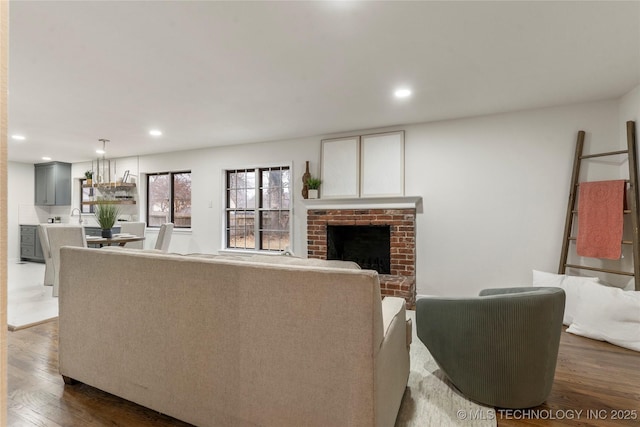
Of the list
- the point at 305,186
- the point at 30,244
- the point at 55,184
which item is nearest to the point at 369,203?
the point at 305,186

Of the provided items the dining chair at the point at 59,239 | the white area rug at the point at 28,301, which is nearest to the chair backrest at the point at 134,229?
the white area rug at the point at 28,301

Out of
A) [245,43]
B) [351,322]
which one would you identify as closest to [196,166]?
[245,43]

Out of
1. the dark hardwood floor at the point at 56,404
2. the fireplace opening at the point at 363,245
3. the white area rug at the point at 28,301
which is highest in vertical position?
the fireplace opening at the point at 363,245

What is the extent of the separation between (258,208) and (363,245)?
191cm

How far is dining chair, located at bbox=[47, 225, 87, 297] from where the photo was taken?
3611 mm

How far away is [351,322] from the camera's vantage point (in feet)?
3.89

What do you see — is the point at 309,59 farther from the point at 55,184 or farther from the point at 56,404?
the point at 55,184

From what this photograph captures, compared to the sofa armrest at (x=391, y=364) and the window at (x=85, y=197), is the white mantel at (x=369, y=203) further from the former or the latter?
the window at (x=85, y=197)

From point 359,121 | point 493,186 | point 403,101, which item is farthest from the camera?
point 359,121

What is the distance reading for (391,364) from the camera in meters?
1.43

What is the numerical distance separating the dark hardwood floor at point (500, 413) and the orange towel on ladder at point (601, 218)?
1.00m

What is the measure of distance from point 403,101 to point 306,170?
1.84m

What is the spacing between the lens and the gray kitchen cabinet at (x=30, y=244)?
6.71m

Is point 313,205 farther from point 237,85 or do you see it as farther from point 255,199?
point 237,85
